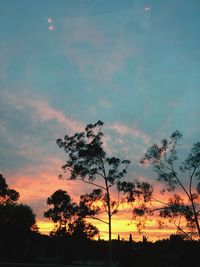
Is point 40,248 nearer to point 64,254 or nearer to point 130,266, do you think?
point 64,254

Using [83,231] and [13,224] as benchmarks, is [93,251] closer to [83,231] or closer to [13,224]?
[83,231]

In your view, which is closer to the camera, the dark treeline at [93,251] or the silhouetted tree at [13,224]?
the dark treeline at [93,251]

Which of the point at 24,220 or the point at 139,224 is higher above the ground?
the point at 24,220

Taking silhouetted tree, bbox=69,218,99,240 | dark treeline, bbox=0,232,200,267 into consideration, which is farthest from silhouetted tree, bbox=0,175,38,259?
silhouetted tree, bbox=69,218,99,240

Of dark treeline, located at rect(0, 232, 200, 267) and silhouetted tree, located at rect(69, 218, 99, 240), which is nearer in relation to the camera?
dark treeline, located at rect(0, 232, 200, 267)

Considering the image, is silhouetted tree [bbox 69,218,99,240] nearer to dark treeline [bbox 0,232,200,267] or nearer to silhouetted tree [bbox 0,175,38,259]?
dark treeline [bbox 0,232,200,267]

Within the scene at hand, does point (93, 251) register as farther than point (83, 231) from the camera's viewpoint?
Yes

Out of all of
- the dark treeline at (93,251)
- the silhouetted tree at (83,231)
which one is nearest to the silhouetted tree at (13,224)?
the dark treeline at (93,251)

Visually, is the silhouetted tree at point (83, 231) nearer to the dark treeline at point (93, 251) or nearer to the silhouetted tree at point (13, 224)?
the dark treeline at point (93, 251)

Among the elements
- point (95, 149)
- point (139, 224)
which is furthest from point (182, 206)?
point (95, 149)

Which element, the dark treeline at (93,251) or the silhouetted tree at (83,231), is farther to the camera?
the silhouetted tree at (83,231)

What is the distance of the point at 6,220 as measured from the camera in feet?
252

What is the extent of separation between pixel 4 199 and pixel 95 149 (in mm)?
38751

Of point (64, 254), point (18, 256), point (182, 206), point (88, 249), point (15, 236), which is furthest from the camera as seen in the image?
point (88, 249)
